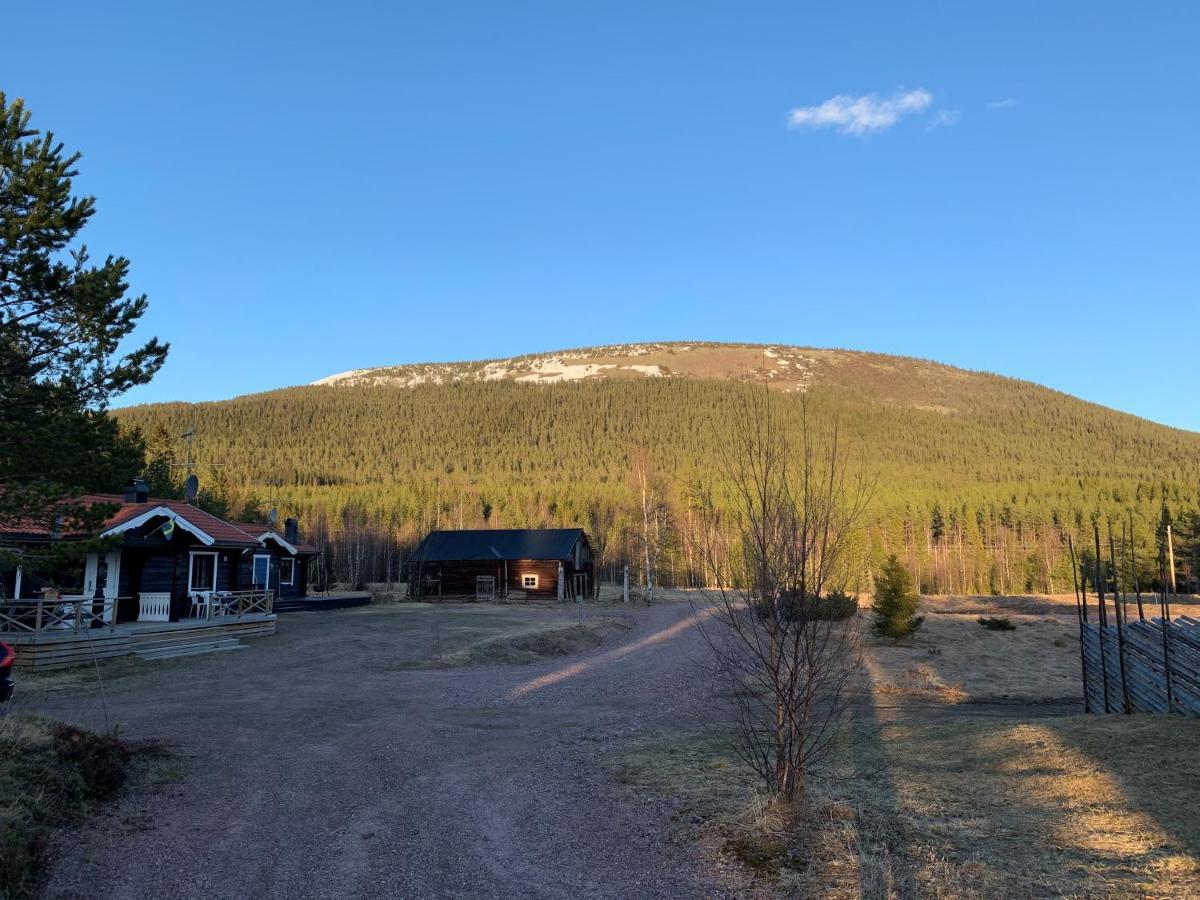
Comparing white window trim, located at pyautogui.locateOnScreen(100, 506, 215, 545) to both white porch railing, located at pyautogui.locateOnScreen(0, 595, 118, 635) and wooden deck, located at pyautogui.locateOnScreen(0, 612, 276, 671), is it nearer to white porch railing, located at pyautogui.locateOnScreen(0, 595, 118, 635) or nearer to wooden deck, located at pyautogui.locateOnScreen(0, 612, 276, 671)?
white porch railing, located at pyautogui.locateOnScreen(0, 595, 118, 635)

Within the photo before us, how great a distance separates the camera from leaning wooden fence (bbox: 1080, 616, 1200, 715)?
34.4 feet

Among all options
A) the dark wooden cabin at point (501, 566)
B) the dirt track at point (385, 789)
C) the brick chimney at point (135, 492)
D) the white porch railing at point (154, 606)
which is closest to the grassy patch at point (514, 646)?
the dirt track at point (385, 789)

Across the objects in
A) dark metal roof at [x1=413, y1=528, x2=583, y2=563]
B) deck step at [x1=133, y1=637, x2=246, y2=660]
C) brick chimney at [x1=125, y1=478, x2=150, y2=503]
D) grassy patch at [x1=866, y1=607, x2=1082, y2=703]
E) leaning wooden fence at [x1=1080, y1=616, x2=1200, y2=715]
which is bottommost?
grassy patch at [x1=866, y1=607, x2=1082, y2=703]

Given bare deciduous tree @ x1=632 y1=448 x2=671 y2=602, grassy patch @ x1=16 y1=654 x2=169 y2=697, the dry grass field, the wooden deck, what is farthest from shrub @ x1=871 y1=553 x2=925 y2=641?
bare deciduous tree @ x1=632 y1=448 x2=671 y2=602

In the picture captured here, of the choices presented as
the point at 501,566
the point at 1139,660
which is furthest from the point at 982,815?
the point at 501,566

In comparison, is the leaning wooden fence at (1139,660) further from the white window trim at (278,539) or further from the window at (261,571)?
the window at (261,571)

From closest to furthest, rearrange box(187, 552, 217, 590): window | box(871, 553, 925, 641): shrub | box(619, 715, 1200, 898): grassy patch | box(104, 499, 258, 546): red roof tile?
box(619, 715, 1200, 898): grassy patch, box(104, 499, 258, 546): red roof tile, box(871, 553, 925, 641): shrub, box(187, 552, 217, 590): window

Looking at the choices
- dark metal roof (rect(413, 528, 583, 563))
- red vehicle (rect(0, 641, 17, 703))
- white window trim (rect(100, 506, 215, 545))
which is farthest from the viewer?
dark metal roof (rect(413, 528, 583, 563))

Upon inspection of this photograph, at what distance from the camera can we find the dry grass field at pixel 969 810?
5.74 meters

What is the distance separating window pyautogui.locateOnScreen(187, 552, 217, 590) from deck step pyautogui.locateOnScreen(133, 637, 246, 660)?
4.83 m

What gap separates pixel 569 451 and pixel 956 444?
84.7 meters

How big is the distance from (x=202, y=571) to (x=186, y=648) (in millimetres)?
7253

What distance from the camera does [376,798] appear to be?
873cm

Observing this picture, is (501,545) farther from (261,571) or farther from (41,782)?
(41,782)
